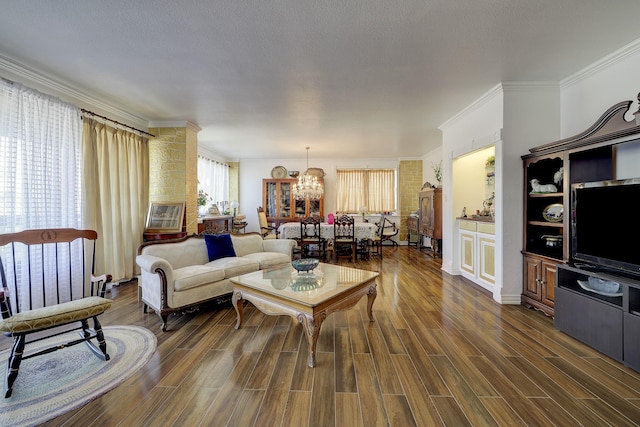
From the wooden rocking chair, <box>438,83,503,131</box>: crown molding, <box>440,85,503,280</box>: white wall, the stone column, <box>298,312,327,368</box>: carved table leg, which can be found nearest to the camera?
the wooden rocking chair

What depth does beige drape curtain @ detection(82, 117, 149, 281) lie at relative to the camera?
134 inches

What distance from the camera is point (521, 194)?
3.21 meters

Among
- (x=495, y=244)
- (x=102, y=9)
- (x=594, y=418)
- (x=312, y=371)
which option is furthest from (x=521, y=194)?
(x=102, y=9)

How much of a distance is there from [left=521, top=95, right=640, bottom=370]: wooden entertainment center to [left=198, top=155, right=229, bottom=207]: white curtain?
6416 millimetres

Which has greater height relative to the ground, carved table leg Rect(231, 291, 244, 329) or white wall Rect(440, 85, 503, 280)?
white wall Rect(440, 85, 503, 280)

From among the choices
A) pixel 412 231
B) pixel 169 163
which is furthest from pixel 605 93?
pixel 169 163

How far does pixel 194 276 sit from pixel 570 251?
3772mm

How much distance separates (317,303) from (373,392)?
0.65 m

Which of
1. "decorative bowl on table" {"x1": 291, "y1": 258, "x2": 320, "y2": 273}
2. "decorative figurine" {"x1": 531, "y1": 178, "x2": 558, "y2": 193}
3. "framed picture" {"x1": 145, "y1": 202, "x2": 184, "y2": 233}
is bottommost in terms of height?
"decorative bowl on table" {"x1": 291, "y1": 258, "x2": 320, "y2": 273}

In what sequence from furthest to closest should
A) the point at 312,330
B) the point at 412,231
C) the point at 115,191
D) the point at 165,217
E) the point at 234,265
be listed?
1. the point at 412,231
2. the point at 165,217
3. the point at 115,191
4. the point at 234,265
5. the point at 312,330

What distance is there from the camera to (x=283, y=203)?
7.68 meters

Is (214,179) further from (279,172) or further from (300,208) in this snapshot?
(300,208)

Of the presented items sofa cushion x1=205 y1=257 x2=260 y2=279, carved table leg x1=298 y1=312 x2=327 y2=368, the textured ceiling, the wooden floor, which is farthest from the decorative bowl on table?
the textured ceiling

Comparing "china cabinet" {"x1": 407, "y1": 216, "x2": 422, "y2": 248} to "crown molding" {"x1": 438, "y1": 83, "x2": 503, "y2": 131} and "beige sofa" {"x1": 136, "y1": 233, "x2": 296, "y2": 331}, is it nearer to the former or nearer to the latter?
"crown molding" {"x1": 438, "y1": 83, "x2": 503, "y2": 131}
